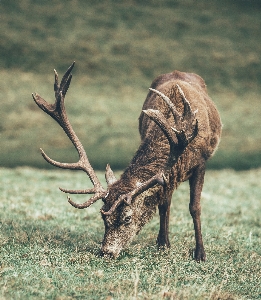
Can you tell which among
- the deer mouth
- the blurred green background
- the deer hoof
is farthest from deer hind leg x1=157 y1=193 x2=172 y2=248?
the blurred green background

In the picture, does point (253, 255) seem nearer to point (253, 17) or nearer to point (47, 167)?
point (47, 167)

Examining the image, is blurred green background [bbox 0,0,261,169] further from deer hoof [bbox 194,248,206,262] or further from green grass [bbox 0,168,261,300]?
deer hoof [bbox 194,248,206,262]

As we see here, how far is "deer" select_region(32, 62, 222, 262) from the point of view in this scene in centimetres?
706

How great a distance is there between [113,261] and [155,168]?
142 centimetres

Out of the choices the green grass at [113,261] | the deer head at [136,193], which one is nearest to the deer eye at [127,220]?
the deer head at [136,193]

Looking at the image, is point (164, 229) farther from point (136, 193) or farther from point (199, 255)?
point (136, 193)

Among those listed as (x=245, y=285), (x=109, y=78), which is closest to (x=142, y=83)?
(x=109, y=78)

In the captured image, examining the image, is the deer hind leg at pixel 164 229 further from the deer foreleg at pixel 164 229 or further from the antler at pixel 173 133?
the antler at pixel 173 133

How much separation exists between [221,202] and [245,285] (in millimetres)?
6950

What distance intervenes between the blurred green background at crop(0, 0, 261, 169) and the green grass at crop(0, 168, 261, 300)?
41.2ft

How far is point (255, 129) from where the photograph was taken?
29656mm

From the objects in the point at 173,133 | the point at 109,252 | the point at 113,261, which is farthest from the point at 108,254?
the point at 173,133

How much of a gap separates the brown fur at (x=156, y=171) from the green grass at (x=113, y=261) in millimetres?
282

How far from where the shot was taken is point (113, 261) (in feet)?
22.5
